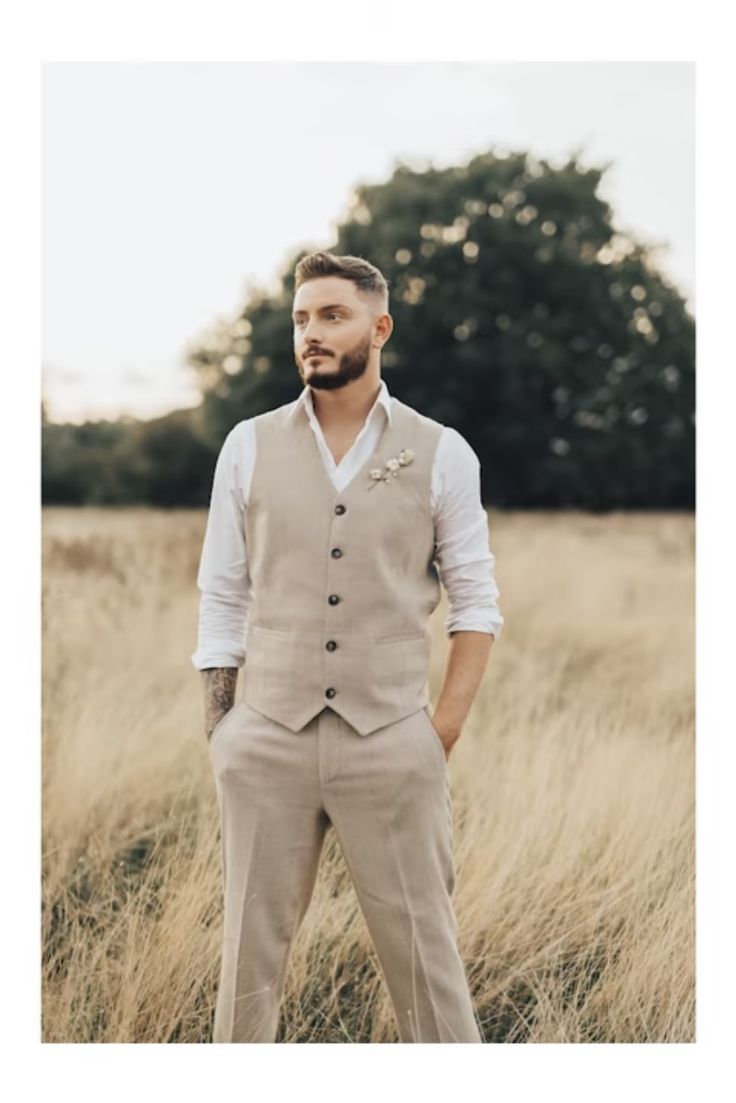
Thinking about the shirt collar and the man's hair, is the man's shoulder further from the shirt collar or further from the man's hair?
the man's hair

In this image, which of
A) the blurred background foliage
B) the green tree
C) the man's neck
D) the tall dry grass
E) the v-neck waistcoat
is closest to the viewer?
the v-neck waistcoat

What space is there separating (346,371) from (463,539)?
1.24 ft

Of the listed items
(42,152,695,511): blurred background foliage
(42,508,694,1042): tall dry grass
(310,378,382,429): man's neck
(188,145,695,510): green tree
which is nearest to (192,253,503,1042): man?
(310,378,382,429): man's neck

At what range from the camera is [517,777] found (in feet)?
10.0

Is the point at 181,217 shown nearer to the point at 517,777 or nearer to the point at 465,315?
the point at 517,777

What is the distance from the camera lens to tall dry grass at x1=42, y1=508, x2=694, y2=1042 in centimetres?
239

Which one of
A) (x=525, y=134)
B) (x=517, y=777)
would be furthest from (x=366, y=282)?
(x=517, y=777)

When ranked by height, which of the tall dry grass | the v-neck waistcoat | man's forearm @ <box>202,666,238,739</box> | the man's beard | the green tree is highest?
the green tree

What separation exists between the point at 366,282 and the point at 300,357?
0.18 m

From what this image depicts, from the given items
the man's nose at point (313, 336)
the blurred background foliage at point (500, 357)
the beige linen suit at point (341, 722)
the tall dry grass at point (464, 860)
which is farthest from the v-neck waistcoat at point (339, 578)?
the blurred background foliage at point (500, 357)

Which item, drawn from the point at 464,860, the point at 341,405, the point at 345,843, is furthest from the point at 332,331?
the point at 464,860

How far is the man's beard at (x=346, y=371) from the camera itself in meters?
1.93

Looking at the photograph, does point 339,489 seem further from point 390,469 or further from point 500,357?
point 500,357

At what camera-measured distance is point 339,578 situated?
186 cm
